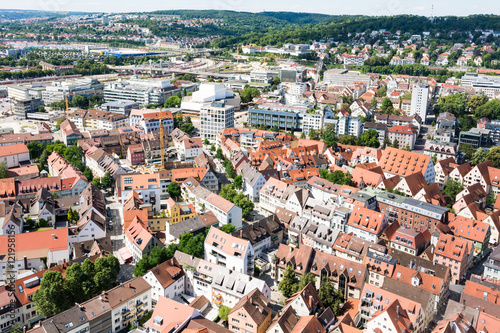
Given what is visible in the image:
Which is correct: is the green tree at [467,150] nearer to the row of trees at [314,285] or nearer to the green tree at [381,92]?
the green tree at [381,92]

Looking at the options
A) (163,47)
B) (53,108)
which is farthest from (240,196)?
(163,47)

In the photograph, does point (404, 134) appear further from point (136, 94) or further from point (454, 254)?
point (136, 94)

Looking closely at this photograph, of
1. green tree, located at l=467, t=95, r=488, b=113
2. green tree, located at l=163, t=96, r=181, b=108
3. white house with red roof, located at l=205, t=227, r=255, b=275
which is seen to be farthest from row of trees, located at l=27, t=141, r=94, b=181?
green tree, located at l=467, t=95, r=488, b=113

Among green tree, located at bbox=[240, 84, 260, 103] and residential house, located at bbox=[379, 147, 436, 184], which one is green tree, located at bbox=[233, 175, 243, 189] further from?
green tree, located at bbox=[240, 84, 260, 103]

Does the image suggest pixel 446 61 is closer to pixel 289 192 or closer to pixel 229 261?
pixel 289 192

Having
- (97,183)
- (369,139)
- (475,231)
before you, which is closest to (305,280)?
(475,231)

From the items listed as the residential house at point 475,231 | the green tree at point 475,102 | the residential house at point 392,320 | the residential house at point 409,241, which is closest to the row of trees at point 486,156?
the residential house at point 475,231
